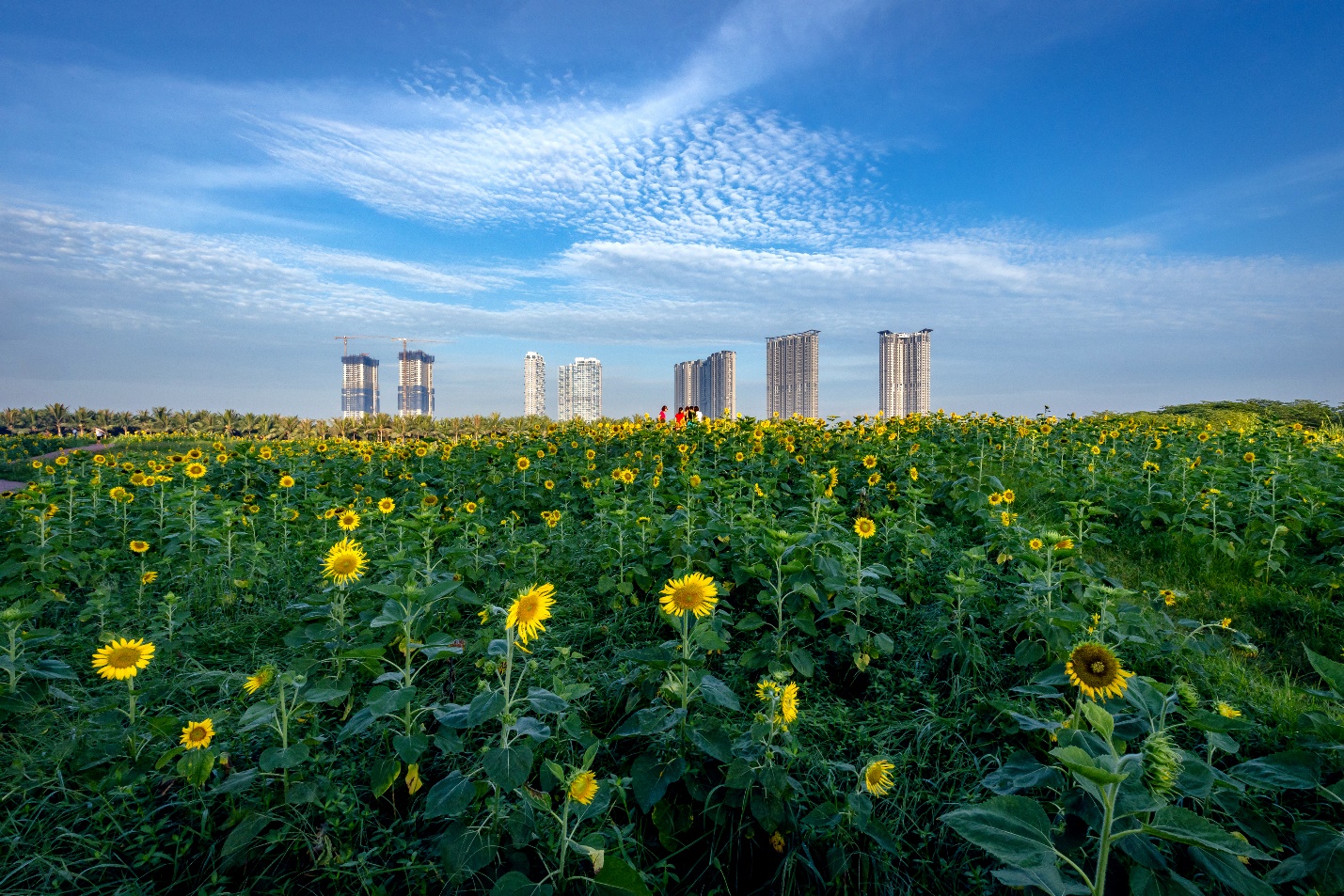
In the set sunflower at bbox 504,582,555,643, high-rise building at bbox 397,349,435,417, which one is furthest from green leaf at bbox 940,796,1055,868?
high-rise building at bbox 397,349,435,417

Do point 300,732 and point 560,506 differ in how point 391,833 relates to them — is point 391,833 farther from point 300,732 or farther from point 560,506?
point 560,506

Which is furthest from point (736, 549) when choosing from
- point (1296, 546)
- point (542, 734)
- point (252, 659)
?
point (1296, 546)

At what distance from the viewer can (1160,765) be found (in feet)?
4.97

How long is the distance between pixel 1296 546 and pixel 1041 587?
3716 mm

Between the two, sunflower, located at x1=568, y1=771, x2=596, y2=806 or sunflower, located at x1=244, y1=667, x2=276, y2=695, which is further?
sunflower, located at x1=244, y1=667, x2=276, y2=695

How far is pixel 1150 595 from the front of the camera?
4.40m

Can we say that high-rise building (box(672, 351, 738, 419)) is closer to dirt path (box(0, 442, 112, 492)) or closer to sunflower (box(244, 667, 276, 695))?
dirt path (box(0, 442, 112, 492))

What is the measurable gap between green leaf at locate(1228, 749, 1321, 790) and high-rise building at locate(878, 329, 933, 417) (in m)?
24.0

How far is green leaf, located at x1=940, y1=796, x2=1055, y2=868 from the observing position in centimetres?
128

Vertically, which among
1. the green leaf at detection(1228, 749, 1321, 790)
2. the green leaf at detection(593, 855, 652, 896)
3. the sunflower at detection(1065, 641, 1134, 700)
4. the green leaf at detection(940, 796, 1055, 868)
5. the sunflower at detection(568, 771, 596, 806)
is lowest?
the green leaf at detection(593, 855, 652, 896)

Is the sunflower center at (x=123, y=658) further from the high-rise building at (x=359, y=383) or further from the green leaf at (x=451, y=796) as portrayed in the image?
the high-rise building at (x=359, y=383)

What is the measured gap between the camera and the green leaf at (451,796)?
181cm

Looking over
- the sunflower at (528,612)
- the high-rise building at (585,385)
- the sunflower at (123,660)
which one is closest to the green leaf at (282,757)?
the sunflower at (123,660)

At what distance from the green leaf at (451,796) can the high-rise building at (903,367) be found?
24446 mm
